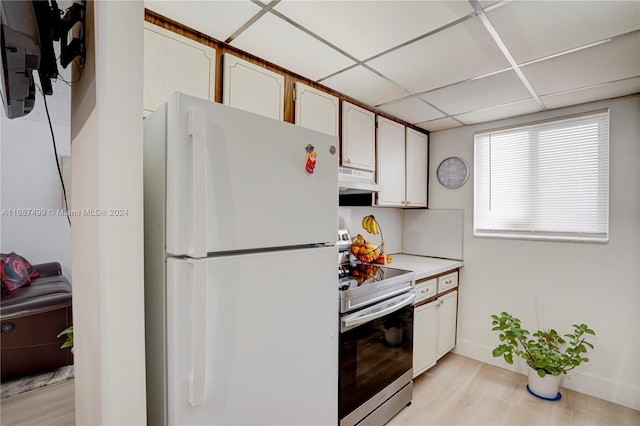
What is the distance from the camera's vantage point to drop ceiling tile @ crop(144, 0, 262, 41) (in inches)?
49.5

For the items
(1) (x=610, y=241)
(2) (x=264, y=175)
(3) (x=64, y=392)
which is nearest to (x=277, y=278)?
(2) (x=264, y=175)

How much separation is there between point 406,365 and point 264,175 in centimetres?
175

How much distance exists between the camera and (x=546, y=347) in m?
2.42

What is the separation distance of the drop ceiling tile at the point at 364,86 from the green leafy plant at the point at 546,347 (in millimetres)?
1921

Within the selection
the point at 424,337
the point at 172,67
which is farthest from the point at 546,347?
the point at 172,67

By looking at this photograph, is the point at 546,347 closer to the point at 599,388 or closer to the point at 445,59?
the point at 599,388

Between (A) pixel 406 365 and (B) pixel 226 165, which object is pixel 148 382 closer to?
(B) pixel 226 165

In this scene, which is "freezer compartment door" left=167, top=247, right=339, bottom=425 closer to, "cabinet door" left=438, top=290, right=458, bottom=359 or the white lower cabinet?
the white lower cabinet

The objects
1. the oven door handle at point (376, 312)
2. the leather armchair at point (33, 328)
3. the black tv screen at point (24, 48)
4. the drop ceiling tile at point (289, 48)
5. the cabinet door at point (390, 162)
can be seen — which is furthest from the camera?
the cabinet door at point (390, 162)

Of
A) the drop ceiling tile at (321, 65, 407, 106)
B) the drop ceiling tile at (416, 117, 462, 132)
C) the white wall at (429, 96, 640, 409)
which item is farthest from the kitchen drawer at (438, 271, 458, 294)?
the drop ceiling tile at (321, 65, 407, 106)

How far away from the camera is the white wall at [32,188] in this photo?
2.33 m

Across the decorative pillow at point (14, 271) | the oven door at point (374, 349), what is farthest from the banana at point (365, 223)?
the decorative pillow at point (14, 271)

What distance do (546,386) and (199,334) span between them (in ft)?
8.38

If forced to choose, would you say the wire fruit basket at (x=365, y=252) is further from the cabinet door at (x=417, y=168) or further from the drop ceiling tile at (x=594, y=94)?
the drop ceiling tile at (x=594, y=94)
